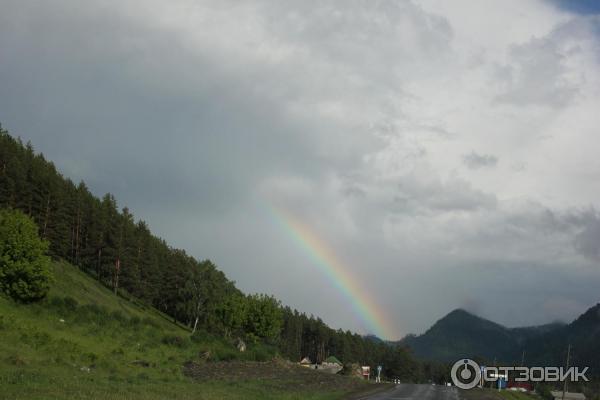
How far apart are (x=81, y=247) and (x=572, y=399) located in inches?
3812

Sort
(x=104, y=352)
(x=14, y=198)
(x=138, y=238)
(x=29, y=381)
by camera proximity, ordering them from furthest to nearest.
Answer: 1. (x=138, y=238)
2. (x=14, y=198)
3. (x=104, y=352)
4. (x=29, y=381)

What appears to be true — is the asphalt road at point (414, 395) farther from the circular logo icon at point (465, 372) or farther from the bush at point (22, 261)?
the bush at point (22, 261)

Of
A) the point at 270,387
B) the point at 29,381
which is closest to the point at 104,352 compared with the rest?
the point at 270,387

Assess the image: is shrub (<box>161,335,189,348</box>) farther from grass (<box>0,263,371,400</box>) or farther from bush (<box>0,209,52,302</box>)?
bush (<box>0,209,52,302</box>)

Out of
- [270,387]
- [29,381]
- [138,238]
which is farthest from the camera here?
[138,238]

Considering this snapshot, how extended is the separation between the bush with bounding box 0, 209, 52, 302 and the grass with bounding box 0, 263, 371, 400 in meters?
2.10

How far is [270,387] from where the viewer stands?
41562 millimetres

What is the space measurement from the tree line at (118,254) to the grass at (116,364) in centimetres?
1483

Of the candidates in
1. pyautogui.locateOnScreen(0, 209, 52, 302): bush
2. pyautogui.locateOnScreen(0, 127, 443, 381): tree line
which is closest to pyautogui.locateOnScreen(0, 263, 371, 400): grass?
pyautogui.locateOnScreen(0, 209, 52, 302): bush

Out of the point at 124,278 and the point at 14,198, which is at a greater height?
the point at 14,198

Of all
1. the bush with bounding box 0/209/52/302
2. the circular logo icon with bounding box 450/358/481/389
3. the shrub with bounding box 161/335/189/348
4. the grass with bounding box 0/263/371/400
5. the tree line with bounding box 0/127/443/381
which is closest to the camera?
the grass with bounding box 0/263/371/400

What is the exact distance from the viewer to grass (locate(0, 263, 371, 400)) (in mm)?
28234

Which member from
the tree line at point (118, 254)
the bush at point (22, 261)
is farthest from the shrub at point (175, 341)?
the tree line at point (118, 254)

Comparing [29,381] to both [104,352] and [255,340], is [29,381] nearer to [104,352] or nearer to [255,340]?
[104,352]
